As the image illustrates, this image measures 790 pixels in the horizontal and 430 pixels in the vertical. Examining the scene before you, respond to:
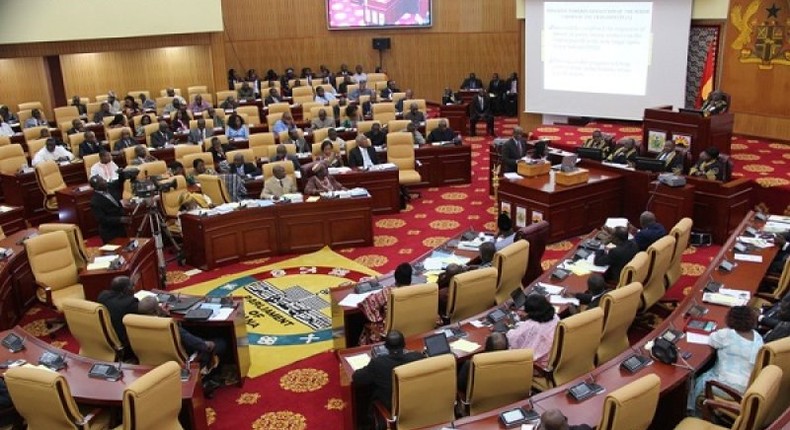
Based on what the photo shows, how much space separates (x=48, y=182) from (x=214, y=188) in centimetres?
324

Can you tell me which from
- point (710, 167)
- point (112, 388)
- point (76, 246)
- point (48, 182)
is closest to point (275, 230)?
point (76, 246)

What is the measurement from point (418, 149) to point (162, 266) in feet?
18.9

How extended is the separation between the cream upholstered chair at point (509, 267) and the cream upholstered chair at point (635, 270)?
39.5 inches

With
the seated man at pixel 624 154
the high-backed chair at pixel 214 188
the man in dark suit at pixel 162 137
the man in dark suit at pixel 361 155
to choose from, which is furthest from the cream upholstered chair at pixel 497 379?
the man in dark suit at pixel 162 137

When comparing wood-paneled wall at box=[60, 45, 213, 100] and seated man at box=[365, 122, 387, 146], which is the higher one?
wood-paneled wall at box=[60, 45, 213, 100]

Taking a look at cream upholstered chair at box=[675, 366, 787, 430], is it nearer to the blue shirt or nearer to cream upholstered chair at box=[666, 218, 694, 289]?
cream upholstered chair at box=[666, 218, 694, 289]

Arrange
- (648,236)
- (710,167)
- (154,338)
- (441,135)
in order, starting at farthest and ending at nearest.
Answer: (441,135) → (710,167) → (648,236) → (154,338)

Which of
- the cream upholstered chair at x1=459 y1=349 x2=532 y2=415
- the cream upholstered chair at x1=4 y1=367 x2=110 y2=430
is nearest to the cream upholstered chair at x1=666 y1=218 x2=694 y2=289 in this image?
the cream upholstered chair at x1=459 y1=349 x2=532 y2=415

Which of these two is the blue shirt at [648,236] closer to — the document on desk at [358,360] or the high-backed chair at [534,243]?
the high-backed chair at [534,243]

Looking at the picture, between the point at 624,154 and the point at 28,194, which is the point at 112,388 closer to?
the point at 28,194

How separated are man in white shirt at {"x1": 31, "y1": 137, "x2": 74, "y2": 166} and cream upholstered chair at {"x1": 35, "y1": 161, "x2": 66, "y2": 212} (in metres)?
0.92

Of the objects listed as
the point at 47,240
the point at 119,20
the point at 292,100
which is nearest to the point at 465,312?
the point at 47,240

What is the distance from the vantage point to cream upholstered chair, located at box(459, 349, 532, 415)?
542cm

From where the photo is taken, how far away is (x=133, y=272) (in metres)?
8.62
